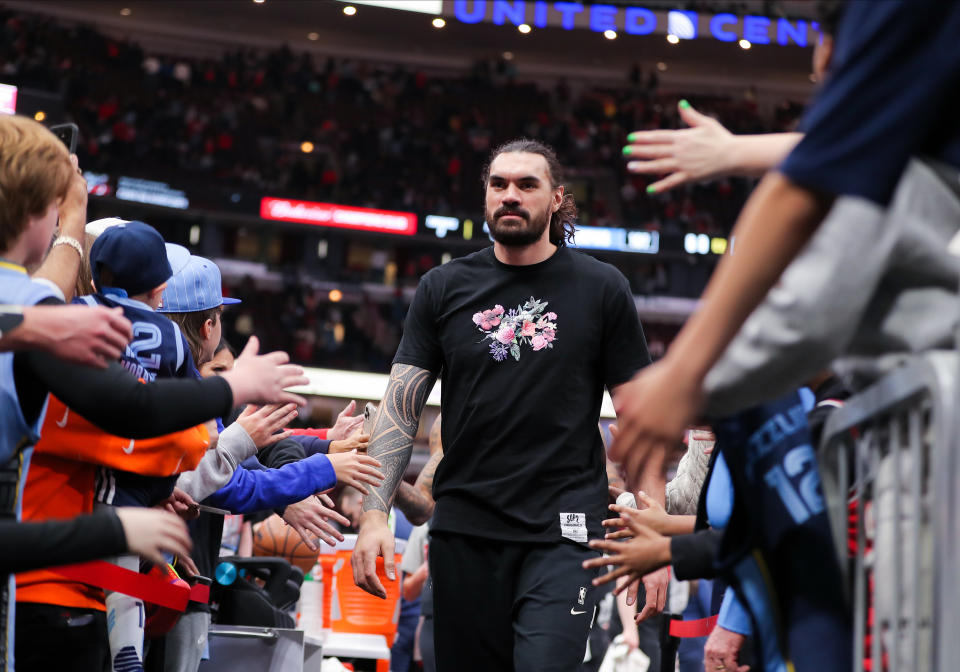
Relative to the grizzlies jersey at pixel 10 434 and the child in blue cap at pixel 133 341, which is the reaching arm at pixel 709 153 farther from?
the child in blue cap at pixel 133 341

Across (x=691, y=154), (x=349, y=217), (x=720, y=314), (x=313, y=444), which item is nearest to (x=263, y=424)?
(x=313, y=444)

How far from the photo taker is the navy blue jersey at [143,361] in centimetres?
288

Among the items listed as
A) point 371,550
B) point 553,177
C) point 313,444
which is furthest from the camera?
point 313,444

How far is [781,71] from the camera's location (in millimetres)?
31688

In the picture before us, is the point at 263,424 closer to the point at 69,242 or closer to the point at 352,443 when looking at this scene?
the point at 352,443

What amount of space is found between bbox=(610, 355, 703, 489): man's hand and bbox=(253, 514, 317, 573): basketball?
5.58 m

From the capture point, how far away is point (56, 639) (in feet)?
8.23

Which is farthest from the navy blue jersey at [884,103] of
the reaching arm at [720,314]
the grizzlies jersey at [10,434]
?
the grizzlies jersey at [10,434]

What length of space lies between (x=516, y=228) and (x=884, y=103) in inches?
103

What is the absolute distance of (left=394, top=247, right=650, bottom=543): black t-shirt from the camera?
11.9 ft

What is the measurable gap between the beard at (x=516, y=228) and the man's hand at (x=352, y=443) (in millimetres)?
892

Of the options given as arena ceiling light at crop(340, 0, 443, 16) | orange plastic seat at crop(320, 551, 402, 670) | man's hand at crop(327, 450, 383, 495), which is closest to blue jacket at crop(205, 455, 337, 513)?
man's hand at crop(327, 450, 383, 495)

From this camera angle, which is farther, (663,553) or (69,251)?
(69,251)

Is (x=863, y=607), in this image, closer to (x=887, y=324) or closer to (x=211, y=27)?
(x=887, y=324)
